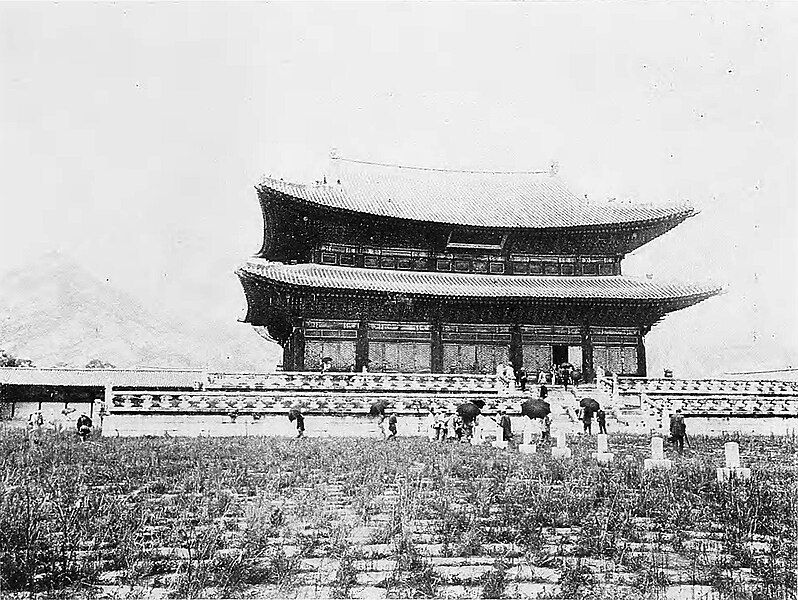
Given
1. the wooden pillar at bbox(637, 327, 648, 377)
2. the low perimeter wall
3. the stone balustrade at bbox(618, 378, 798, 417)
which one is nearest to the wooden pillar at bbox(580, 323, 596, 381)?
the wooden pillar at bbox(637, 327, 648, 377)

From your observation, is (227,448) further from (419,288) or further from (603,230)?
(603,230)

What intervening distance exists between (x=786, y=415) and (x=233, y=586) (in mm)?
21929

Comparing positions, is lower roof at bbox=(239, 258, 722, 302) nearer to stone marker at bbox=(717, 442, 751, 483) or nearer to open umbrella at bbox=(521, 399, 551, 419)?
open umbrella at bbox=(521, 399, 551, 419)

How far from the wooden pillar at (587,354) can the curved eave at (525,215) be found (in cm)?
427

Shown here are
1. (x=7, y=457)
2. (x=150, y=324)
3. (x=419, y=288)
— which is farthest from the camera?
(x=150, y=324)

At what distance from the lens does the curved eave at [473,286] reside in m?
29.0

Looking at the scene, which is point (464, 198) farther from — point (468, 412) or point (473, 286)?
point (468, 412)

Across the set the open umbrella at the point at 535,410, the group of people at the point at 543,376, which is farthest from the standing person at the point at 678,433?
the group of people at the point at 543,376

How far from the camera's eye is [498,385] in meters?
25.7

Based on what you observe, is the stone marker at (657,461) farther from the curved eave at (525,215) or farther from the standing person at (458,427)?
the curved eave at (525,215)

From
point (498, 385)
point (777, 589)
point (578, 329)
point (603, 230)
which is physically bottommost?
point (777, 589)

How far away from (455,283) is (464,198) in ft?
17.5

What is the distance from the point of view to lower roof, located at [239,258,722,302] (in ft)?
95.9

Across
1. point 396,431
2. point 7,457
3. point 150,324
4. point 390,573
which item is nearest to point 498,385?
point 396,431
